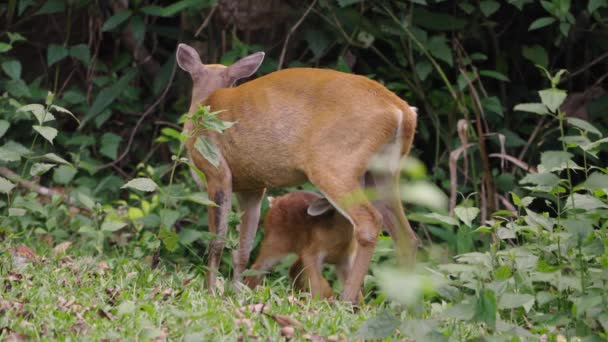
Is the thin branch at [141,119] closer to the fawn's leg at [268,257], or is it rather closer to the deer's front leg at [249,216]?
the deer's front leg at [249,216]

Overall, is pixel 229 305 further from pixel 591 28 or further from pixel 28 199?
pixel 591 28

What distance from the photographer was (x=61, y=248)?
21.4ft

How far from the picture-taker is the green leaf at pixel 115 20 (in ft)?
28.0

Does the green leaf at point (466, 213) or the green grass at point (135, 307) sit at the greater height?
the green leaf at point (466, 213)

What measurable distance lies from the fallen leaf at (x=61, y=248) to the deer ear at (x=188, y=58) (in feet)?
4.55

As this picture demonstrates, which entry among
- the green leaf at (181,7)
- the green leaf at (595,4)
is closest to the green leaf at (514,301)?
the green leaf at (595,4)

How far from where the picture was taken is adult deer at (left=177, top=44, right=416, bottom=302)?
5.55 m

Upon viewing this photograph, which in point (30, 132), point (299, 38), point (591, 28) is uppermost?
point (591, 28)

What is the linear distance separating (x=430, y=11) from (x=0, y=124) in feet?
12.1

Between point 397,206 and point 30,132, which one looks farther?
point 30,132

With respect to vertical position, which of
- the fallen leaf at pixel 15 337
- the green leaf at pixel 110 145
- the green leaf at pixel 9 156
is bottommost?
the green leaf at pixel 110 145

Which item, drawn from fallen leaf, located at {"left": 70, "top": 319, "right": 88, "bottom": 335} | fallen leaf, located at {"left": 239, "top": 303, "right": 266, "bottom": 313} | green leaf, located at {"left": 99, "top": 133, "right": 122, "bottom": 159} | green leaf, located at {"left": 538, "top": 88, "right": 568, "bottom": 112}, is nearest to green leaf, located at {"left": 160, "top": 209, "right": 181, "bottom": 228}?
fallen leaf, located at {"left": 239, "top": 303, "right": 266, "bottom": 313}

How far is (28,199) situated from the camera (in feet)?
22.3

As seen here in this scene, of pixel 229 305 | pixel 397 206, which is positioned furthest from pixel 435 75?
pixel 229 305
